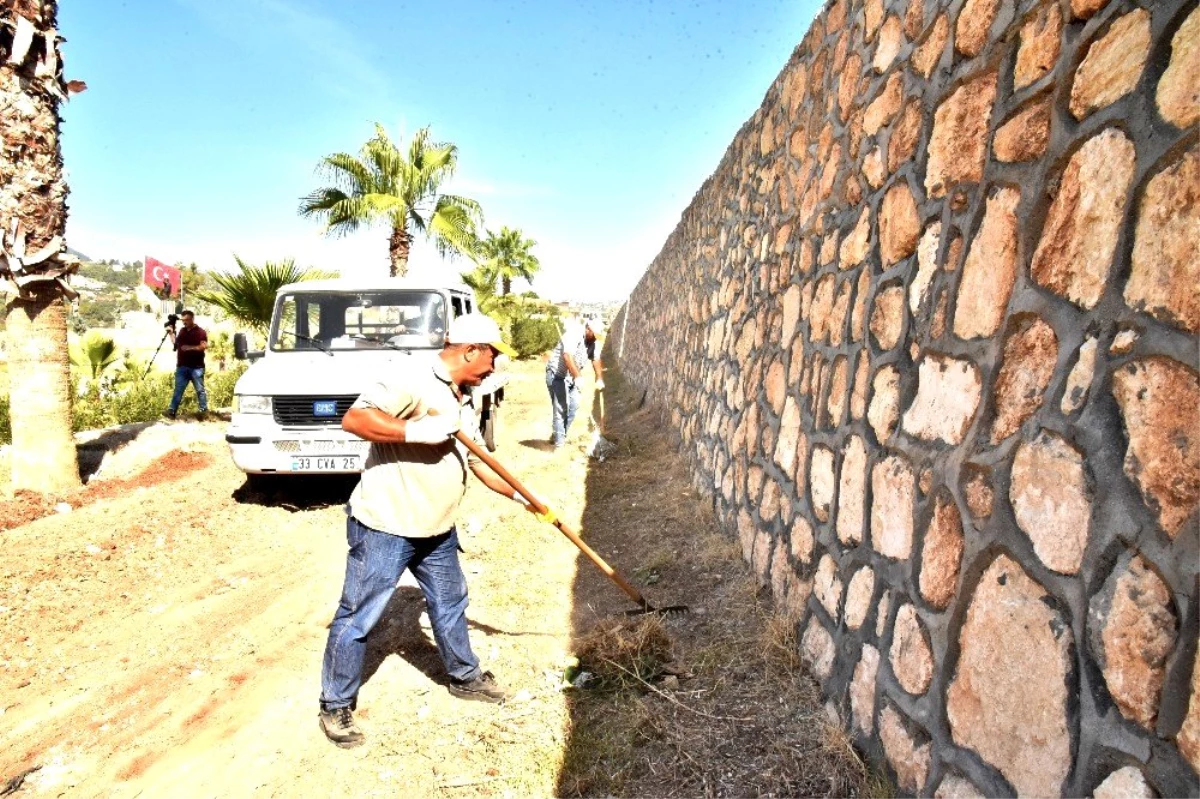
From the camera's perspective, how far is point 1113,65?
152 centimetres

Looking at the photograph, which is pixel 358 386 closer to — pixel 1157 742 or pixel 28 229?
pixel 28 229


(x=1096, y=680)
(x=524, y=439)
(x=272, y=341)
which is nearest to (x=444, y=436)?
(x=1096, y=680)

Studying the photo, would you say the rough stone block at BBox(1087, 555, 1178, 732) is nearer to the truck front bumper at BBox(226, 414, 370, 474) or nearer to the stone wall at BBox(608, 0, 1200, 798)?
the stone wall at BBox(608, 0, 1200, 798)

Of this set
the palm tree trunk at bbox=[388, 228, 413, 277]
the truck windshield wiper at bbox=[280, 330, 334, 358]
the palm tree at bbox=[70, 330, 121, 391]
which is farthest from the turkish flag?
the truck windshield wiper at bbox=[280, 330, 334, 358]

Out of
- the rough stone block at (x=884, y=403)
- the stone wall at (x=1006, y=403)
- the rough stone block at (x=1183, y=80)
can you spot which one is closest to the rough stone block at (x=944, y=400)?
the stone wall at (x=1006, y=403)

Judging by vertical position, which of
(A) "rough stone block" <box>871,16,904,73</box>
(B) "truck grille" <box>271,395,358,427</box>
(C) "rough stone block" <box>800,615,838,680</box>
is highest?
(A) "rough stone block" <box>871,16,904,73</box>

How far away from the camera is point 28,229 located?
21.6 ft

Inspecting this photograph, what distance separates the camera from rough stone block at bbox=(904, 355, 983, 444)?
1.97 m

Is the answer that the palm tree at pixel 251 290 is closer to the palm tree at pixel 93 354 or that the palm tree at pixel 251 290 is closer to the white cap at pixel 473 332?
the palm tree at pixel 93 354

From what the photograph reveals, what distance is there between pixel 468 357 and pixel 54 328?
6.24 m

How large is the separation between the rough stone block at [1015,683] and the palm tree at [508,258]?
36409 millimetres

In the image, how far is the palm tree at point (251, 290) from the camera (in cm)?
1098

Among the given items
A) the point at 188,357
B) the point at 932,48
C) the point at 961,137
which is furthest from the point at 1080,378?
the point at 188,357

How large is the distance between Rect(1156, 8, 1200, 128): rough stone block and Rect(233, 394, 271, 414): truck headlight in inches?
251
